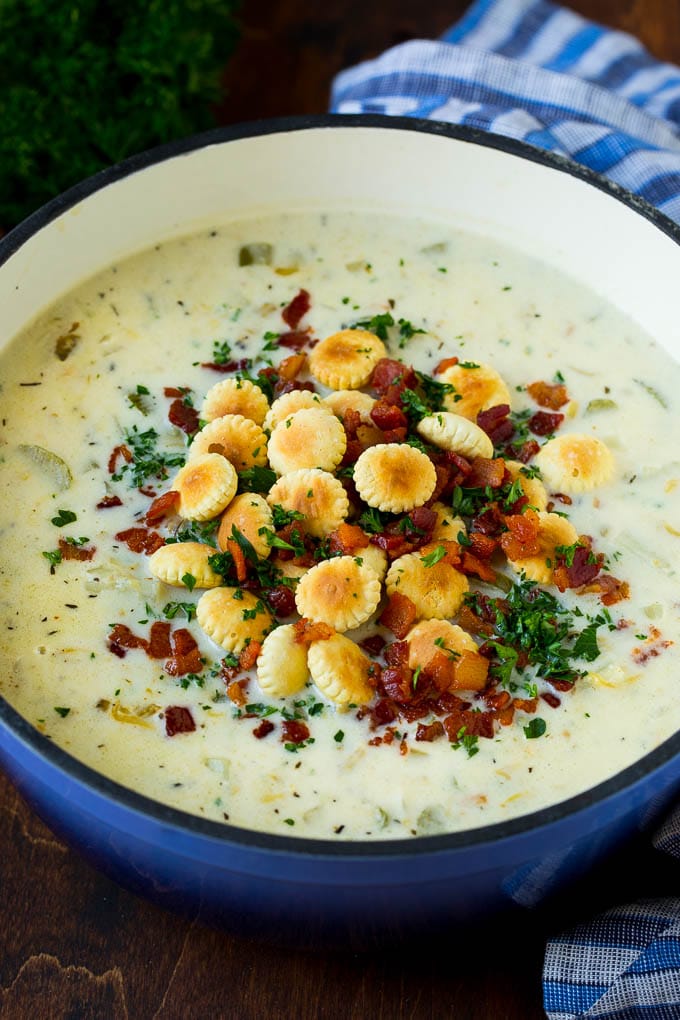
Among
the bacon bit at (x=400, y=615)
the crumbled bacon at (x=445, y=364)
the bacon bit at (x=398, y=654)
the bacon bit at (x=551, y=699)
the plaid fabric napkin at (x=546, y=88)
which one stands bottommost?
the bacon bit at (x=398, y=654)

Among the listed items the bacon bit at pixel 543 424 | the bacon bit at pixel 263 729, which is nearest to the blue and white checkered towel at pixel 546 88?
the bacon bit at pixel 543 424

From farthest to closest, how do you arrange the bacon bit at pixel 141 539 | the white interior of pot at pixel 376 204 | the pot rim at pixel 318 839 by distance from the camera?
1. the white interior of pot at pixel 376 204
2. the bacon bit at pixel 141 539
3. the pot rim at pixel 318 839

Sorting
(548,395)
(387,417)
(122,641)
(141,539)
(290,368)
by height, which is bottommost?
(122,641)

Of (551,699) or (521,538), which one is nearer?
(551,699)

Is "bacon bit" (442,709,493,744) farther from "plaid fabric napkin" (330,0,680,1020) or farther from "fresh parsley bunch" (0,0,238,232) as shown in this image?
"fresh parsley bunch" (0,0,238,232)

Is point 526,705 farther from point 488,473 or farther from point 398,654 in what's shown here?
point 488,473

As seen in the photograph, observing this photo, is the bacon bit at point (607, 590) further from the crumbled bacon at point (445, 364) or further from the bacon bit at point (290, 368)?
the bacon bit at point (290, 368)

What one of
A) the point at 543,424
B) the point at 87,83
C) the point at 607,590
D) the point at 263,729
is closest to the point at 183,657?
the point at 263,729

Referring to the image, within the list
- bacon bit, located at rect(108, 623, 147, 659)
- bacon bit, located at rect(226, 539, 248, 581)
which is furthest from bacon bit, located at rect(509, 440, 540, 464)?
bacon bit, located at rect(108, 623, 147, 659)
